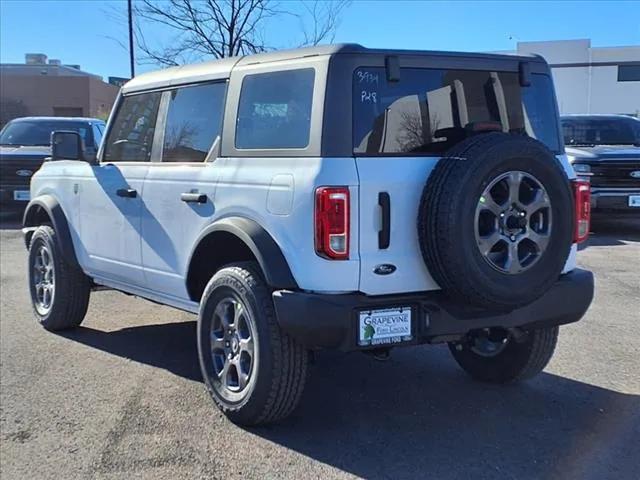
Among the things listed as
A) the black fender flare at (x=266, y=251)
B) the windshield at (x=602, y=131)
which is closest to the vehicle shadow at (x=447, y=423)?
the black fender flare at (x=266, y=251)

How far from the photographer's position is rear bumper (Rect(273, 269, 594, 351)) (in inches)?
141

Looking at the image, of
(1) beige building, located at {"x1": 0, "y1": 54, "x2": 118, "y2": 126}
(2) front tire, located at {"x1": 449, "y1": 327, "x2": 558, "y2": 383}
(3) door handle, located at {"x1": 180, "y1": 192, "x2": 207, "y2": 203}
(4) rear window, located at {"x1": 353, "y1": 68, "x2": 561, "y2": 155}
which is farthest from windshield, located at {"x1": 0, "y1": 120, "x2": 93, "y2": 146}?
(1) beige building, located at {"x1": 0, "y1": 54, "x2": 118, "y2": 126}

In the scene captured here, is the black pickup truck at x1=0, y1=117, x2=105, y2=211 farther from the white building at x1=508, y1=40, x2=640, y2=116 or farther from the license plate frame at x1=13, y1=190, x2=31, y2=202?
the white building at x1=508, y1=40, x2=640, y2=116

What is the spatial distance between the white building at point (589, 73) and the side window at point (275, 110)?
48462mm

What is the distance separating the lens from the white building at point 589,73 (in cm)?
5041

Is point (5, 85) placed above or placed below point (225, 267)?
above

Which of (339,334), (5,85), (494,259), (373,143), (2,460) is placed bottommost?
(2,460)

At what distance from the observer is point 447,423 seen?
13.8ft

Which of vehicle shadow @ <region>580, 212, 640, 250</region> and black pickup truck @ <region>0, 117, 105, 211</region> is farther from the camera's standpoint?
black pickup truck @ <region>0, 117, 105, 211</region>

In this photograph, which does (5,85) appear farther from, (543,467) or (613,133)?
(543,467)

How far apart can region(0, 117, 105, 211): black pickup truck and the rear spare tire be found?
9.91 m

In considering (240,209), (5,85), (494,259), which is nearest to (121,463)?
(240,209)

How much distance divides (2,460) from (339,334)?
1859 millimetres

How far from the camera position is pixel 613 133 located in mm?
12594
